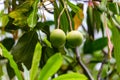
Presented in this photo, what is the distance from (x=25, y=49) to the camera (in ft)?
4.31

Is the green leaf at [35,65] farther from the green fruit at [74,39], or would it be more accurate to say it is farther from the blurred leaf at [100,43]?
the blurred leaf at [100,43]

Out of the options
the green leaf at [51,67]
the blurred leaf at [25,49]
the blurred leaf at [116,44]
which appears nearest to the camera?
the green leaf at [51,67]

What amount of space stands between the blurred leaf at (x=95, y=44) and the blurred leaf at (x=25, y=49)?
2.20 ft

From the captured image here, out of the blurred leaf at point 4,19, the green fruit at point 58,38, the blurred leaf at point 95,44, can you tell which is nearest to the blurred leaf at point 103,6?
the green fruit at point 58,38

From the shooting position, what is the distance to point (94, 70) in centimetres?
217

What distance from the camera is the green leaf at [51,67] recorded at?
1061 millimetres

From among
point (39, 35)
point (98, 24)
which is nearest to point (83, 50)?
point (98, 24)

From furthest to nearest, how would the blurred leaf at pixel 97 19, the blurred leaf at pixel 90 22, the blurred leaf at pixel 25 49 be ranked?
the blurred leaf at pixel 90 22 < the blurred leaf at pixel 97 19 < the blurred leaf at pixel 25 49

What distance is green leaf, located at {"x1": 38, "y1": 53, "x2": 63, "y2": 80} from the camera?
1.06 m

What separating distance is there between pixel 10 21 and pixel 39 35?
11cm

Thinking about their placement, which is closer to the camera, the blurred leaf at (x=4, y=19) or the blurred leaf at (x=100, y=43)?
the blurred leaf at (x=4, y=19)

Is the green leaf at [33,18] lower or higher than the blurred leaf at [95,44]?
higher

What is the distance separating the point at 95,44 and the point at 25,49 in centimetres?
74

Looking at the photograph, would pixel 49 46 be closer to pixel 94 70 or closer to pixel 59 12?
pixel 59 12
